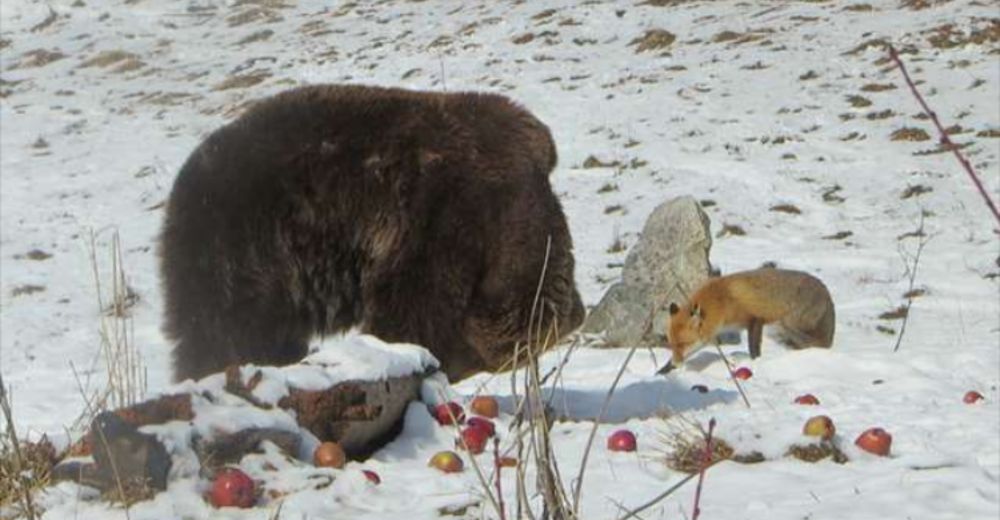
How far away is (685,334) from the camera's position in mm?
7109

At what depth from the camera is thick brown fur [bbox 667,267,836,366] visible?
7391 millimetres

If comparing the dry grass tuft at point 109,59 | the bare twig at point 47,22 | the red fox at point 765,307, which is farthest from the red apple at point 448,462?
the bare twig at point 47,22

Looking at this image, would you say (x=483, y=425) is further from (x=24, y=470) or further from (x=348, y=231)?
(x=24, y=470)

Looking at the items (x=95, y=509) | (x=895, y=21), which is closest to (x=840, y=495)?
(x=95, y=509)

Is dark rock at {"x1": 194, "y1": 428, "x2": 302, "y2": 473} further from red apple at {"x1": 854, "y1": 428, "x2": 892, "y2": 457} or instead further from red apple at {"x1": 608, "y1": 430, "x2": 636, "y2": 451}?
red apple at {"x1": 854, "y1": 428, "x2": 892, "y2": 457}

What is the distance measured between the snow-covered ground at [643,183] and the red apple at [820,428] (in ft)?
0.29

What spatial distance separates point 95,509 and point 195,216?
6.33 ft

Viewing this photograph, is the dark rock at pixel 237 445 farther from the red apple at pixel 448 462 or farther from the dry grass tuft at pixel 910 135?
the dry grass tuft at pixel 910 135

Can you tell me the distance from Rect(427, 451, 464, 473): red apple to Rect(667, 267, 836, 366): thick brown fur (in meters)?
3.58

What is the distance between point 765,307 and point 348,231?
3051 millimetres

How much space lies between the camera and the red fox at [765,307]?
7.39m

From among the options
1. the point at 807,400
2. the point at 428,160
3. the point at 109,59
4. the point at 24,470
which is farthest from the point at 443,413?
the point at 109,59

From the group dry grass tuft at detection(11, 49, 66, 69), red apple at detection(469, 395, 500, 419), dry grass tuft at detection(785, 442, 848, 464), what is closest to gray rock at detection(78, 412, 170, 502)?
red apple at detection(469, 395, 500, 419)

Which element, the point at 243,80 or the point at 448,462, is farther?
the point at 243,80
